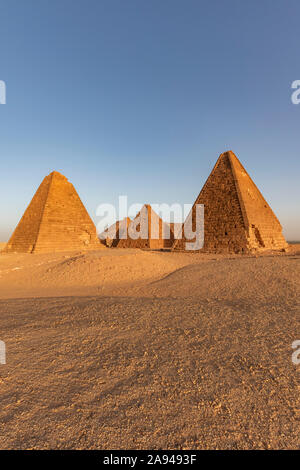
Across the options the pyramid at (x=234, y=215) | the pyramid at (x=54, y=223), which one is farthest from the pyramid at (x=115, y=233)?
the pyramid at (x=234, y=215)

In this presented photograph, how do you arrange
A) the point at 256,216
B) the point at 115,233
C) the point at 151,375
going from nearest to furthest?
1. the point at 151,375
2. the point at 256,216
3. the point at 115,233

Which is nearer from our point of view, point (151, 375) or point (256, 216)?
point (151, 375)

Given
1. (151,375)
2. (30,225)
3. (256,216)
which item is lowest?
(151,375)

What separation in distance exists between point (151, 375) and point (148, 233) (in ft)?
76.7

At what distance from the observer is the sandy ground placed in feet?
4.26

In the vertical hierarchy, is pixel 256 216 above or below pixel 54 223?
above

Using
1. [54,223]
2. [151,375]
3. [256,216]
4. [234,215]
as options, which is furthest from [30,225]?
[151,375]

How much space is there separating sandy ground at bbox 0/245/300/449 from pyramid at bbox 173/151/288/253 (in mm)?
9033

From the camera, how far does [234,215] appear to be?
13.1 metres

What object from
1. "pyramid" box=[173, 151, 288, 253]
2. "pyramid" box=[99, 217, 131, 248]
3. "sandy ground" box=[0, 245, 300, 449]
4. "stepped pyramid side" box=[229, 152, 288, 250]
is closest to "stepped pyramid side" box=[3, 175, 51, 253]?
"pyramid" box=[173, 151, 288, 253]

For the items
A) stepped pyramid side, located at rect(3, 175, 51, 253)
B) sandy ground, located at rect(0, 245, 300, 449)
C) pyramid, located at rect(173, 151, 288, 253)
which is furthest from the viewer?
stepped pyramid side, located at rect(3, 175, 51, 253)

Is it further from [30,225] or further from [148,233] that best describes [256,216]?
[30,225]

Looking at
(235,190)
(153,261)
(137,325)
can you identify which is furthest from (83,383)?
(235,190)

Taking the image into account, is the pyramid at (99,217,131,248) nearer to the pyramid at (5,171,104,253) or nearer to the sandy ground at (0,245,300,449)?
the pyramid at (5,171,104,253)
